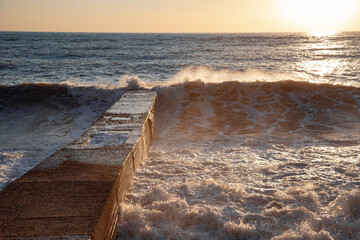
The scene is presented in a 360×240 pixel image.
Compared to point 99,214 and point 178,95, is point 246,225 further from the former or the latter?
point 178,95

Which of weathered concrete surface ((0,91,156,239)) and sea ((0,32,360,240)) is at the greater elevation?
weathered concrete surface ((0,91,156,239))

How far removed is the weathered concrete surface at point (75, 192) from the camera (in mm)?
2070

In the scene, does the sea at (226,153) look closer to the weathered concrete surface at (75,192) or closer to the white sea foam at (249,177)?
the white sea foam at (249,177)

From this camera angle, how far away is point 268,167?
4.19 m

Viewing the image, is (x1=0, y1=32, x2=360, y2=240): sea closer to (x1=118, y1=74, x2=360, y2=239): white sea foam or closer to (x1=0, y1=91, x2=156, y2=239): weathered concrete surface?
(x1=118, y1=74, x2=360, y2=239): white sea foam

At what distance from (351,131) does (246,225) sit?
498 centimetres

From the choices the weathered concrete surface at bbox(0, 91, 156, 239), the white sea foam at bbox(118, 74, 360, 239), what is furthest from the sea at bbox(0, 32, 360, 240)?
the weathered concrete surface at bbox(0, 91, 156, 239)

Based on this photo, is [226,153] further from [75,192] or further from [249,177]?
[75,192]

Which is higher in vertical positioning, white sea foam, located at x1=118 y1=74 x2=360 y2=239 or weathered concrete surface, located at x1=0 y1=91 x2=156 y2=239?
weathered concrete surface, located at x1=0 y1=91 x2=156 y2=239

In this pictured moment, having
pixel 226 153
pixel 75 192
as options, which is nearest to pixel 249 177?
pixel 226 153

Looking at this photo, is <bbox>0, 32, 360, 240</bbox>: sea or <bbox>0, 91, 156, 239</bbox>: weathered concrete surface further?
<bbox>0, 32, 360, 240</bbox>: sea

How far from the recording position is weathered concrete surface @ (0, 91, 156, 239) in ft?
6.79

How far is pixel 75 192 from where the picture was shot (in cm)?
253

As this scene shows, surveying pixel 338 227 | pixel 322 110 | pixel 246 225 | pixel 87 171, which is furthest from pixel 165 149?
pixel 322 110
